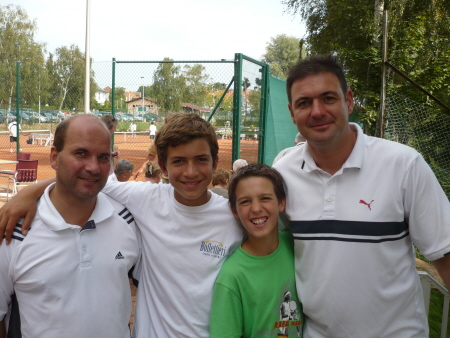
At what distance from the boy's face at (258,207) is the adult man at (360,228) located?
98 millimetres

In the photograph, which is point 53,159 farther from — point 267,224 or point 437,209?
point 437,209

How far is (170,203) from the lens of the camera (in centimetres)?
203

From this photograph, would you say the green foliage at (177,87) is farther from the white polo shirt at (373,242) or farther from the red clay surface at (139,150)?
the white polo shirt at (373,242)

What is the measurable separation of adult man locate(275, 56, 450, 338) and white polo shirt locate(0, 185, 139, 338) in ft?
2.68

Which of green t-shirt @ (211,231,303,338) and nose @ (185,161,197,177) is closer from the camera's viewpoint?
green t-shirt @ (211,231,303,338)

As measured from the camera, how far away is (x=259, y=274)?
6.10 feet

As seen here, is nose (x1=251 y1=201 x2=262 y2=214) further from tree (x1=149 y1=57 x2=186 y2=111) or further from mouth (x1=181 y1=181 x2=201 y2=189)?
tree (x1=149 y1=57 x2=186 y2=111)

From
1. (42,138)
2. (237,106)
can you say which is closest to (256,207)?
(237,106)

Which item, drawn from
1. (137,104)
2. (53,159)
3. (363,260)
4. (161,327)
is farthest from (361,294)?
(137,104)

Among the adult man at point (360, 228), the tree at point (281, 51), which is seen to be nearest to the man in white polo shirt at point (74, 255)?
the adult man at point (360, 228)

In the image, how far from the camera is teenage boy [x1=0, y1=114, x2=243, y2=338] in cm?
187

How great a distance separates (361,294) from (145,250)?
98 cm

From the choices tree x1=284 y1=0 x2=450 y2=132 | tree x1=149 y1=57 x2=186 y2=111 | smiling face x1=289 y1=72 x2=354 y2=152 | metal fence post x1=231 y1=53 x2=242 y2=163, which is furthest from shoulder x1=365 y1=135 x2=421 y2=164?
tree x1=284 y1=0 x2=450 y2=132

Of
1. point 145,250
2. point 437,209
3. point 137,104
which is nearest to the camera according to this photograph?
point 437,209
